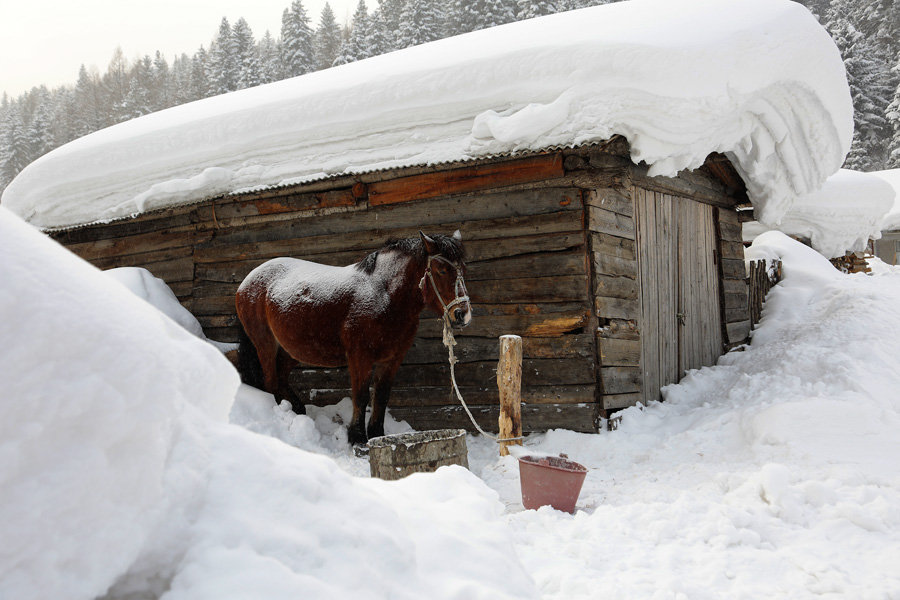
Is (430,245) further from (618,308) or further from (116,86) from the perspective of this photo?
(116,86)

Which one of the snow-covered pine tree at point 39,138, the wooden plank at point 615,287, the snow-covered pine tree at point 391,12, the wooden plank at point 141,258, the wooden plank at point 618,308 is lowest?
the wooden plank at point 618,308

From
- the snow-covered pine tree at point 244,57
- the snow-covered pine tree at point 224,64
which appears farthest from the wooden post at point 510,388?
the snow-covered pine tree at point 224,64

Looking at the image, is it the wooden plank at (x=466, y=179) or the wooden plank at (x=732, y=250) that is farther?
the wooden plank at (x=732, y=250)

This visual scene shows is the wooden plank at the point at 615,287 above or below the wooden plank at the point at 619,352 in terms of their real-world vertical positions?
above

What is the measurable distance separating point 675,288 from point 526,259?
249 cm

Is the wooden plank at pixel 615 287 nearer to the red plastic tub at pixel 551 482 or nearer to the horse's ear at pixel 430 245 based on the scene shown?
the horse's ear at pixel 430 245

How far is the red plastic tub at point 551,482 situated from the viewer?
4141 millimetres

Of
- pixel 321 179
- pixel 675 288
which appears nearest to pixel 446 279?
pixel 321 179

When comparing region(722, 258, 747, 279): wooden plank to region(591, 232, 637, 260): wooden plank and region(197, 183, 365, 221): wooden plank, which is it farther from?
region(197, 183, 365, 221): wooden plank

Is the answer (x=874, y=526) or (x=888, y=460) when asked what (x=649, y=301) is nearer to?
(x=888, y=460)

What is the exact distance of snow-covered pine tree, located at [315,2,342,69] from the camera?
43188 millimetres

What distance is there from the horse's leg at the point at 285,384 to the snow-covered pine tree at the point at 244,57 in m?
30.6

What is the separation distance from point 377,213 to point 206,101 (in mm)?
4956

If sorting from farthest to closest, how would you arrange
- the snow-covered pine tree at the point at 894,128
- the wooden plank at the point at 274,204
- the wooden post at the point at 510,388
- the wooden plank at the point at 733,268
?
the snow-covered pine tree at the point at 894,128 < the wooden plank at the point at 733,268 < the wooden plank at the point at 274,204 < the wooden post at the point at 510,388
